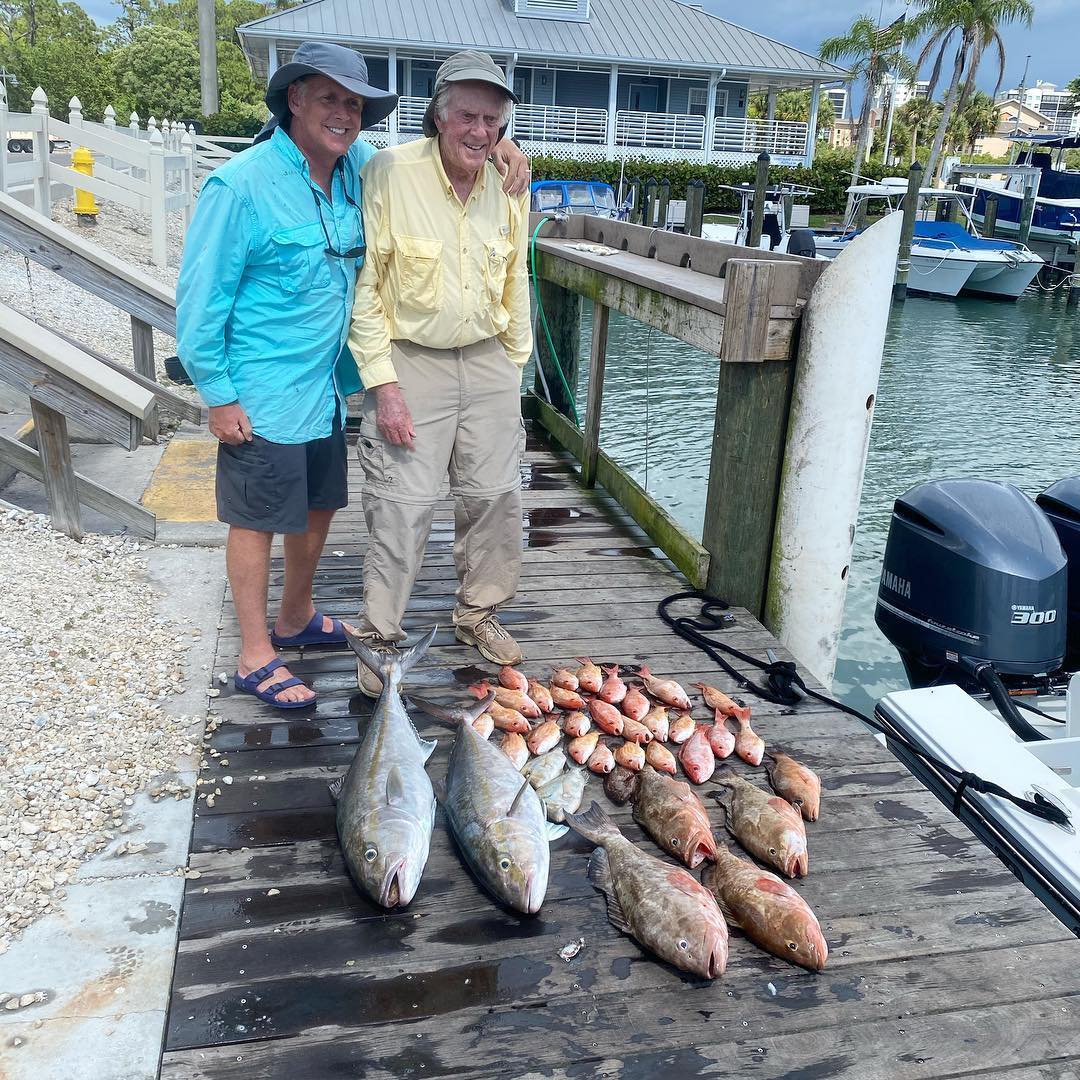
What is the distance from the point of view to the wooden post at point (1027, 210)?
28.3 metres

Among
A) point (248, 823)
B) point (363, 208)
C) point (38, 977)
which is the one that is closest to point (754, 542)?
point (363, 208)

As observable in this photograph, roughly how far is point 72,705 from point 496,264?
2033 millimetres

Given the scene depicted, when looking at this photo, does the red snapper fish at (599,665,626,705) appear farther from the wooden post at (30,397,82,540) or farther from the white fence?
the white fence

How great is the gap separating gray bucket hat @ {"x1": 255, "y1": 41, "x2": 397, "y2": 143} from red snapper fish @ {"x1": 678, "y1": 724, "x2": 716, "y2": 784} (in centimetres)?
218

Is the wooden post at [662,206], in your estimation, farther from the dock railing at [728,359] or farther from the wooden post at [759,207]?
the dock railing at [728,359]

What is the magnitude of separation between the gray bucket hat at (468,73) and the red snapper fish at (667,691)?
1.98 m

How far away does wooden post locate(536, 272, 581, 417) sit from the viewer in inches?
280

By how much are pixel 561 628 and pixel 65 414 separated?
2.35m

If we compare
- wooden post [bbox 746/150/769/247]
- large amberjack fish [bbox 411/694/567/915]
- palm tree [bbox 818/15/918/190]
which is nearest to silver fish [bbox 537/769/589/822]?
large amberjack fish [bbox 411/694/567/915]

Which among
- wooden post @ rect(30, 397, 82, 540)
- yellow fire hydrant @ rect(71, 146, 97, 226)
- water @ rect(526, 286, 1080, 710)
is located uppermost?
yellow fire hydrant @ rect(71, 146, 97, 226)

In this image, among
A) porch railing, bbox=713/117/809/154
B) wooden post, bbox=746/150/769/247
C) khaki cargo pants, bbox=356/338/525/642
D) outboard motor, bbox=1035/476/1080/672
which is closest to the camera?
khaki cargo pants, bbox=356/338/525/642

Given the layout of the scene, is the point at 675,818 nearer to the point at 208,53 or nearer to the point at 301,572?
the point at 301,572

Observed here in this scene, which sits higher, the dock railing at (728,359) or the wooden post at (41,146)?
Answer: the wooden post at (41,146)


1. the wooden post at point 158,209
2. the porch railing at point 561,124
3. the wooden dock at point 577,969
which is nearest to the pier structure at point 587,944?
the wooden dock at point 577,969
